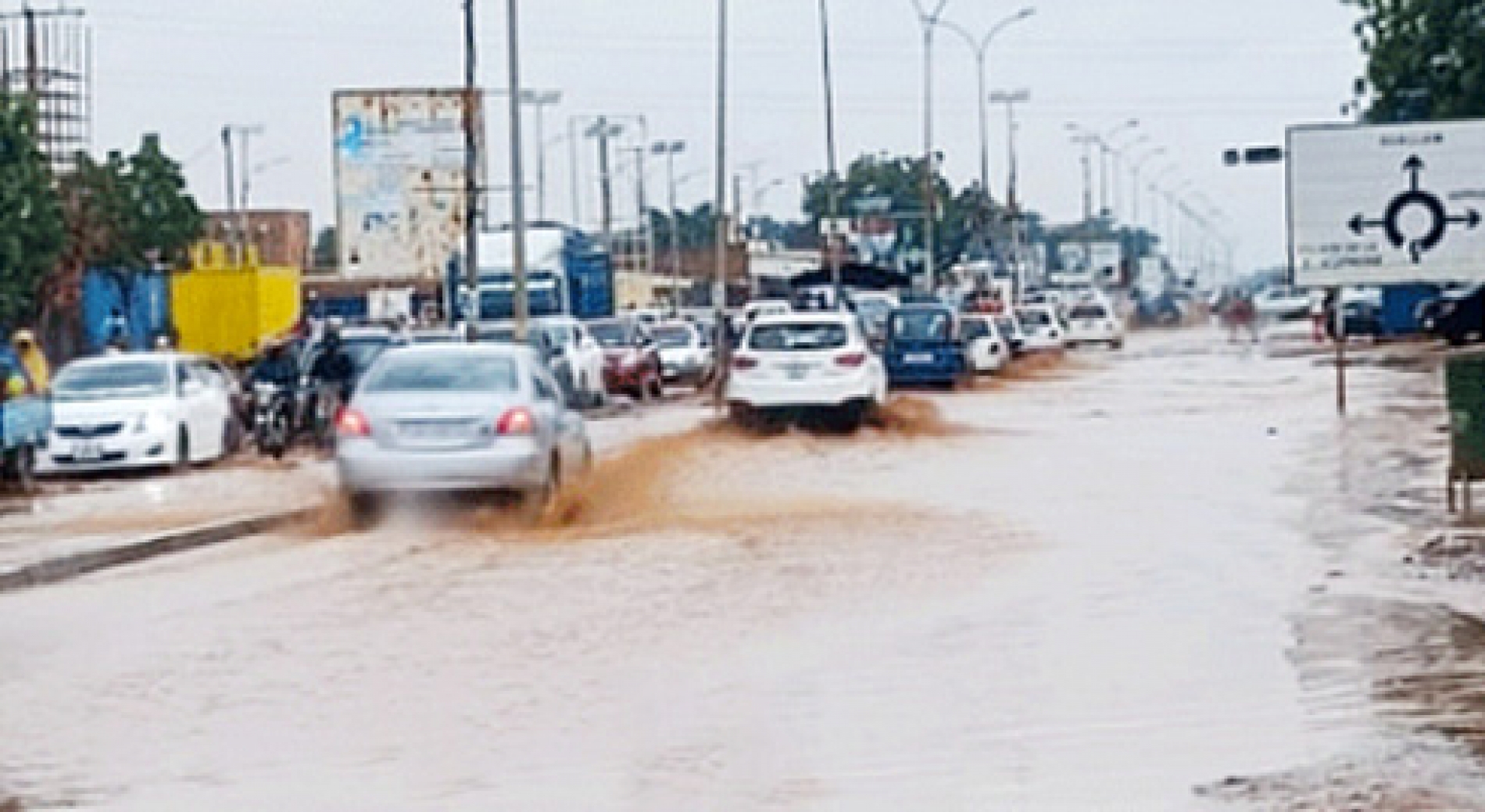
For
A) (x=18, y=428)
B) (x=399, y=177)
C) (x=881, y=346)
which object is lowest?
(x=18, y=428)

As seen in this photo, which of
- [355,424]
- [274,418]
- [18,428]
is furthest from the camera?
[274,418]

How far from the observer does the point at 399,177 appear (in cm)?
5616

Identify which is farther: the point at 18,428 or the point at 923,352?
the point at 923,352

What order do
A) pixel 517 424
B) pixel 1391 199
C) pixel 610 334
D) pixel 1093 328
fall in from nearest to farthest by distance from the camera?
pixel 517 424, pixel 1391 199, pixel 610 334, pixel 1093 328

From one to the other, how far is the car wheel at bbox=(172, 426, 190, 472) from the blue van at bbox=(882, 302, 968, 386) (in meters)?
22.5

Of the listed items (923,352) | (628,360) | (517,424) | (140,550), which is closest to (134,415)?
(140,550)

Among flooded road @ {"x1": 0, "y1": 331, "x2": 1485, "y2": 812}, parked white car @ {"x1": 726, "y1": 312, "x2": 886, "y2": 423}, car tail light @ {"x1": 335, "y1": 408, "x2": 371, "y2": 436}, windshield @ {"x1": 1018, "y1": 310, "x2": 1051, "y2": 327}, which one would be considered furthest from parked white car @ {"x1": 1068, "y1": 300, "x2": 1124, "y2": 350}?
car tail light @ {"x1": 335, "y1": 408, "x2": 371, "y2": 436}

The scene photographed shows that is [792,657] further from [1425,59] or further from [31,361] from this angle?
[1425,59]

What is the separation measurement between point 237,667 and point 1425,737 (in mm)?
6587

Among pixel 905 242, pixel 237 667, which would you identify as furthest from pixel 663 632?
pixel 905 242

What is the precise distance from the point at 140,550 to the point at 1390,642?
1136 centimetres

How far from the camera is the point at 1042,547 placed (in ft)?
76.7

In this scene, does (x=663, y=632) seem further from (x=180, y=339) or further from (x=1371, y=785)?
(x=180, y=339)

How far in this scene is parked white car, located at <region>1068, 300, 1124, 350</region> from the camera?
92.9m
